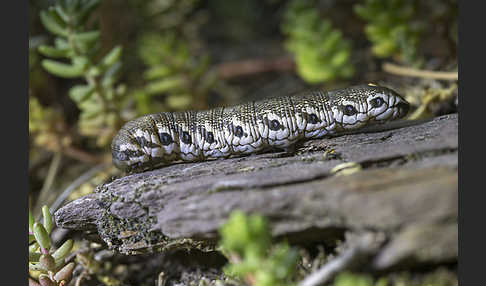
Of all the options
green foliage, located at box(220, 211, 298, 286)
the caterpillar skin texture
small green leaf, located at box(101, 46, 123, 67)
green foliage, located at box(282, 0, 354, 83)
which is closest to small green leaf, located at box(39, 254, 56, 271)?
the caterpillar skin texture

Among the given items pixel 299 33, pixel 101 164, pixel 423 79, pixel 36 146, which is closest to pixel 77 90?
pixel 101 164

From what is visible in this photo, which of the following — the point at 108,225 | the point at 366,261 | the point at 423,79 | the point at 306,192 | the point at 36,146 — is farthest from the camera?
the point at 36,146

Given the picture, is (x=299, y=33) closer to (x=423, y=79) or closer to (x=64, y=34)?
(x=423, y=79)

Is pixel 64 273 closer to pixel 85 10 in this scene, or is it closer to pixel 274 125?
pixel 274 125

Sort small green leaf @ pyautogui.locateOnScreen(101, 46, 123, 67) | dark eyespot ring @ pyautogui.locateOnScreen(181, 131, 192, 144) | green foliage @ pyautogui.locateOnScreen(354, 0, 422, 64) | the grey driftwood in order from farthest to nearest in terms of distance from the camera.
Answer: green foliage @ pyautogui.locateOnScreen(354, 0, 422, 64)
small green leaf @ pyautogui.locateOnScreen(101, 46, 123, 67)
dark eyespot ring @ pyautogui.locateOnScreen(181, 131, 192, 144)
the grey driftwood

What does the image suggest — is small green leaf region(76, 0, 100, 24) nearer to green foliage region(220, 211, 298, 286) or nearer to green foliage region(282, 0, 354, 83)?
green foliage region(282, 0, 354, 83)
